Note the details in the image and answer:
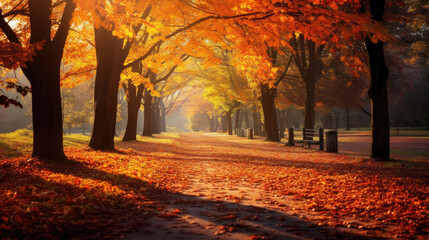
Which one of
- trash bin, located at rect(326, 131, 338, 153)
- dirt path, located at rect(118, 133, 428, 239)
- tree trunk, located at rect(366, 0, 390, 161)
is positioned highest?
tree trunk, located at rect(366, 0, 390, 161)

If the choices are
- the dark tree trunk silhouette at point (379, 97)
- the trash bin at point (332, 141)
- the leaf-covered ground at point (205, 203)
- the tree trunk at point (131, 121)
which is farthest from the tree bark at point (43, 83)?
the tree trunk at point (131, 121)

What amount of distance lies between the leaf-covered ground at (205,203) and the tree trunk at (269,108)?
15822mm

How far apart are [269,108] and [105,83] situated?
583 inches

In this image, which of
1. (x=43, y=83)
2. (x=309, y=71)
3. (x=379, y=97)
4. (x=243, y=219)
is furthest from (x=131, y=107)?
(x=243, y=219)

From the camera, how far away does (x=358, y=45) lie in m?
18.4

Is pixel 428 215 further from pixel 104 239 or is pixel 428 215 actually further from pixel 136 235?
pixel 104 239

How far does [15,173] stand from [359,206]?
7292 mm

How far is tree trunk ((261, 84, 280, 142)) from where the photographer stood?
2475 centimetres

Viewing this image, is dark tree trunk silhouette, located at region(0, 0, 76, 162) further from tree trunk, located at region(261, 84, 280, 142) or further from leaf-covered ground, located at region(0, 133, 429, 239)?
tree trunk, located at region(261, 84, 280, 142)

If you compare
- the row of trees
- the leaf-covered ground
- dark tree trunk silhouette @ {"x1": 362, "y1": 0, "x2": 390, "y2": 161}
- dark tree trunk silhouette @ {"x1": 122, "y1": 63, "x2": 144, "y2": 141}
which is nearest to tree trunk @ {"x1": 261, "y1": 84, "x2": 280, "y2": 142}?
the row of trees

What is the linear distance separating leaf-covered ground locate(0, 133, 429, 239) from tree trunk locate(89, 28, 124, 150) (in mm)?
4513

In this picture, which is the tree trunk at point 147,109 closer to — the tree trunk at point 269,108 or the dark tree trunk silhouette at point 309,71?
the tree trunk at point 269,108

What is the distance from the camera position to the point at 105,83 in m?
13.2

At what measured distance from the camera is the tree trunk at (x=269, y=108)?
24.8 m
